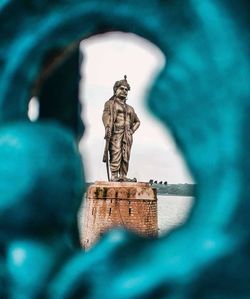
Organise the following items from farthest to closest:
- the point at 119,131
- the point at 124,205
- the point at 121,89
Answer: the point at 119,131
the point at 124,205
the point at 121,89

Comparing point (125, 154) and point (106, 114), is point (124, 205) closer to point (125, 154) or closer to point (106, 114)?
point (125, 154)

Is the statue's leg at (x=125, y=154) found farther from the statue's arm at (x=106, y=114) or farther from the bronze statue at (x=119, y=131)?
the statue's arm at (x=106, y=114)

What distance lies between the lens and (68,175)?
0.79 meters

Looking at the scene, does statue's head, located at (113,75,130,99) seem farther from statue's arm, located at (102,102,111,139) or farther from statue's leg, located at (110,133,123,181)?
statue's leg, located at (110,133,123,181)

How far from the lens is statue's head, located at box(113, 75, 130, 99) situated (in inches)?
260

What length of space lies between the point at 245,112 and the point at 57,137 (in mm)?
212

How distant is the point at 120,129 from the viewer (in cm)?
689

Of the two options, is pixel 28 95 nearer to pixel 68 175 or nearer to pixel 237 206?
pixel 68 175

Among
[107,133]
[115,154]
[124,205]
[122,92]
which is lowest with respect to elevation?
[124,205]

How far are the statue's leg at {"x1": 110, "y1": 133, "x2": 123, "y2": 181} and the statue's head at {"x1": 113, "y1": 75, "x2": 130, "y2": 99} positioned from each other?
41 cm

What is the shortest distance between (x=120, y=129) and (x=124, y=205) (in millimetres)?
724

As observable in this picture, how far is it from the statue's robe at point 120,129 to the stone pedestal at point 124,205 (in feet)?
0.66

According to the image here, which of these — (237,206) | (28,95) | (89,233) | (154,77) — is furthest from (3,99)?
(89,233)

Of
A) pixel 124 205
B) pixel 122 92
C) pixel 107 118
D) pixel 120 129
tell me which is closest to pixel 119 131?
pixel 120 129
